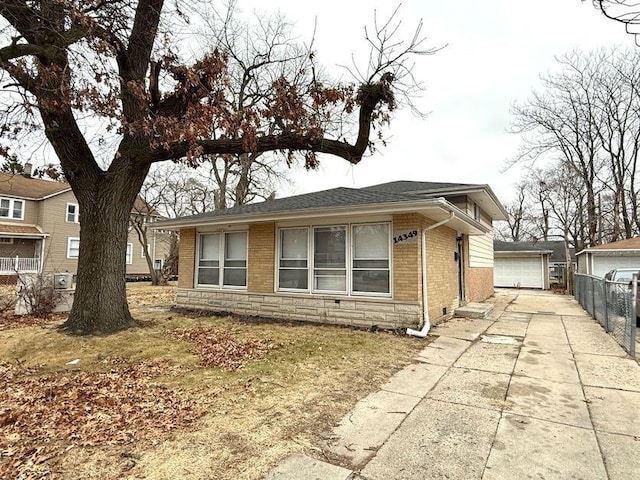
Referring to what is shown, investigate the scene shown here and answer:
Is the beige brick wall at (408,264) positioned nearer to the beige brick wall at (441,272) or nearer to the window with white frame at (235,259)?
the beige brick wall at (441,272)

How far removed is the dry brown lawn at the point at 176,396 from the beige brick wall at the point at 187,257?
12.7 feet

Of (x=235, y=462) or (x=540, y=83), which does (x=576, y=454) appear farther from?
(x=540, y=83)

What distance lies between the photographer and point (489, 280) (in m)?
16.8

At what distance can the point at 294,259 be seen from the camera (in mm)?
9258

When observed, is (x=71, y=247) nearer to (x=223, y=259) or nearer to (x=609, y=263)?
(x=223, y=259)

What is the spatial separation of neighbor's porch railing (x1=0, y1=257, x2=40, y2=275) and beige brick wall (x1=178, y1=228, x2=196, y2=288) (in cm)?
1547

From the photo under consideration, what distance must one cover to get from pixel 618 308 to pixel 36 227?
30557mm

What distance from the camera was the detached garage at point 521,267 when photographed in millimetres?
23594

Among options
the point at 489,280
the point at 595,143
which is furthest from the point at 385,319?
the point at 595,143

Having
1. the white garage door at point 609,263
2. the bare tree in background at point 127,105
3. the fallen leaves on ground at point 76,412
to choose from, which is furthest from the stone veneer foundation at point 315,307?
the white garage door at point 609,263

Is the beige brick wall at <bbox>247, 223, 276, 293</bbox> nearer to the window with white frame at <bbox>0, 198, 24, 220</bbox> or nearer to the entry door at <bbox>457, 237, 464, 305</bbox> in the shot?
the entry door at <bbox>457, 237, 464, 305</bbox>

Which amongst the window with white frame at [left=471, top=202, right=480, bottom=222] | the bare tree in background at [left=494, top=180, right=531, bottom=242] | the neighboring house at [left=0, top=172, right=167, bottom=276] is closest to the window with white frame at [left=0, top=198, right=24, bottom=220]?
the neighboring house at [left=0, top=172, right=167, bottom=276]

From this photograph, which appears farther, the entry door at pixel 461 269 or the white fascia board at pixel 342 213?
the entry door at pixel 461 269

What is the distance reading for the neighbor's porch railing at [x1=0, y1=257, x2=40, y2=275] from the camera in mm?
21505
